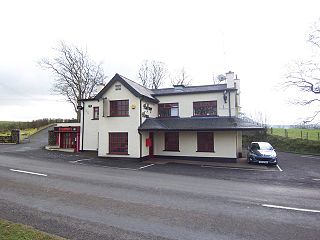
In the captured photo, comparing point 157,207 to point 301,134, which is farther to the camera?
point 301,134

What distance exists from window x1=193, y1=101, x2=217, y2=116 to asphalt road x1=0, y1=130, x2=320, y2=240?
35.6 ft

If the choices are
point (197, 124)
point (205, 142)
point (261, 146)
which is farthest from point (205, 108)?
point (261, 146)

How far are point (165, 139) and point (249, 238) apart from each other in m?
18.1

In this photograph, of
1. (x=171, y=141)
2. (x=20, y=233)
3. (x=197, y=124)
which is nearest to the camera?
(x=20, y=233)

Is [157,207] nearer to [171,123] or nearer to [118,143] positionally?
[118,143]

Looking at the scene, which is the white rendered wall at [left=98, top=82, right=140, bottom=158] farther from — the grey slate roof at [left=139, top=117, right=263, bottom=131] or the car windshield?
the car windshield

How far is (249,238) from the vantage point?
18.2 feet

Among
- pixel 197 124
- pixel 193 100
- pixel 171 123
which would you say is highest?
pixel 193 100

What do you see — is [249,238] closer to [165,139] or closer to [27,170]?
[27,170]

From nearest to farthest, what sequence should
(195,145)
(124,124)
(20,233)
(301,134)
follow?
(20,233), (124,124), (195,145), (301,134)

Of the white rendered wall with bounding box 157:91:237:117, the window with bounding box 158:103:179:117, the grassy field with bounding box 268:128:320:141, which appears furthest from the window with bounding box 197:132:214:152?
the grassy field with bounding box 268:128:320:141

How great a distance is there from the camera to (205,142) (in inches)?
871

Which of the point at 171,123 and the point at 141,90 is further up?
the point at 141,90

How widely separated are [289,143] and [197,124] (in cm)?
1769
